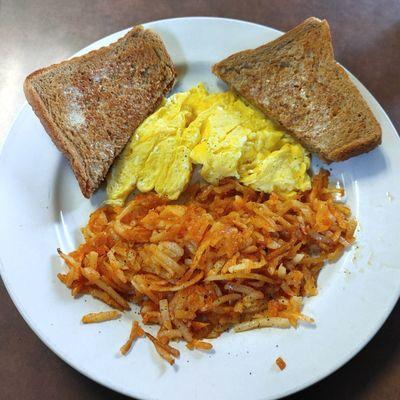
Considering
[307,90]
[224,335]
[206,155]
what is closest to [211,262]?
[224,335]

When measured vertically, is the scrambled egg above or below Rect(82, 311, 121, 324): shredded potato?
above

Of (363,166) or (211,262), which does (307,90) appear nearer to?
(363,166)

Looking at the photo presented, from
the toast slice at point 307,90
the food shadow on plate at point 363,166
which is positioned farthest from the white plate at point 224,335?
the toast slice at point 307,90

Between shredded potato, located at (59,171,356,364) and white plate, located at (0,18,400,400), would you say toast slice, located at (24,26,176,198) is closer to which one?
white plate, located at (0,18,400,400)

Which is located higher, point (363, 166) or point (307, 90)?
point (307, 90)

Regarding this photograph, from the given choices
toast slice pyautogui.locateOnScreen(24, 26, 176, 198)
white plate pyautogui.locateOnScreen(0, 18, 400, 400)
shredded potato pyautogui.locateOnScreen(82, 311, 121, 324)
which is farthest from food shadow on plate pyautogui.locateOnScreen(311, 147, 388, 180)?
shredded potato pyautogui.locateOnScreen(82, 311, 121, 324)
